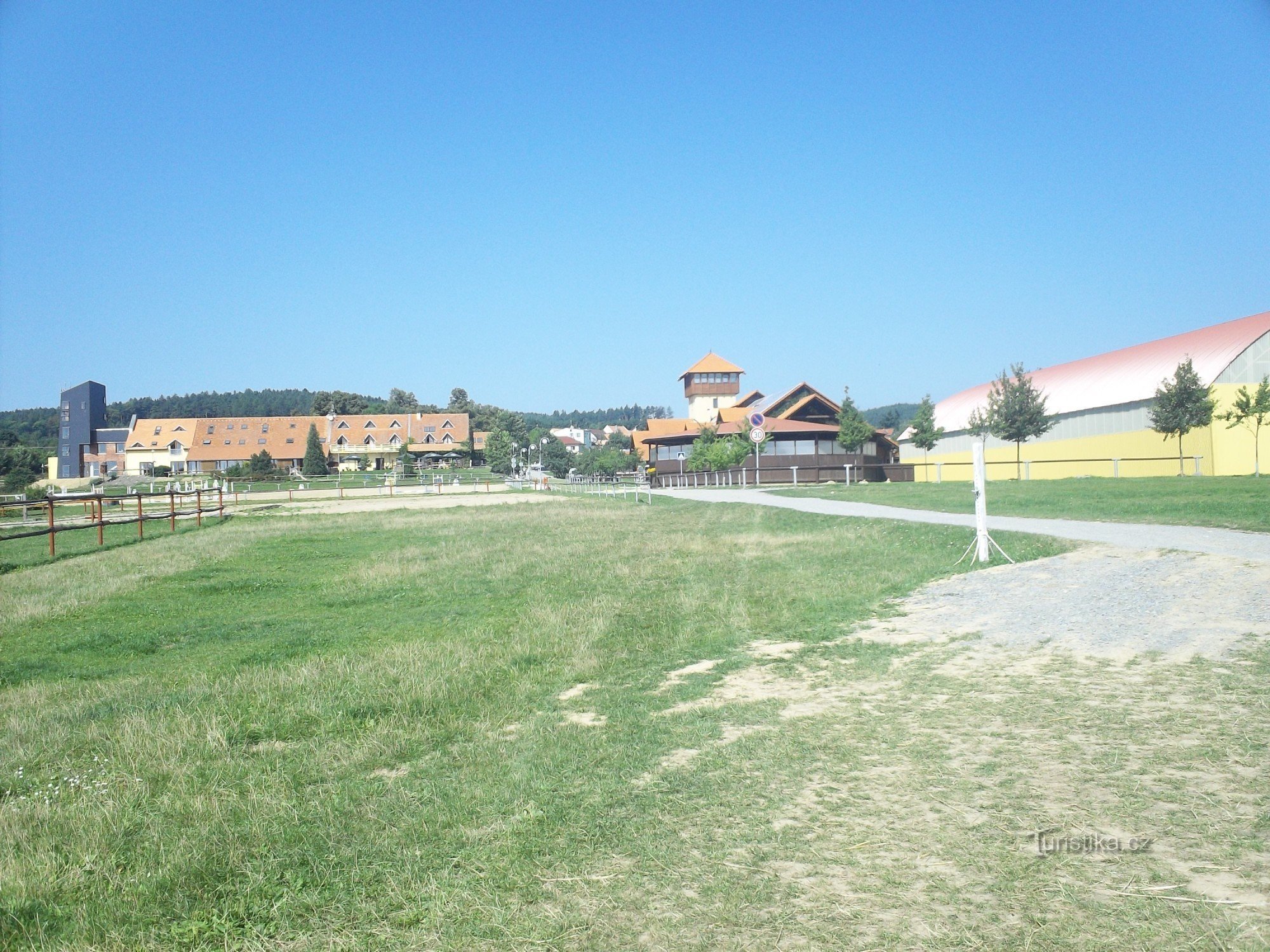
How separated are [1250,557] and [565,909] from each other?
1076 centimetres

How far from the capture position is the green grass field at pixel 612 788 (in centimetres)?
363

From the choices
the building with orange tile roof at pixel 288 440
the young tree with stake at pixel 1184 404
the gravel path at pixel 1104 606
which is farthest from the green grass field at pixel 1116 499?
the building with orange tile roof at pixel 288 440

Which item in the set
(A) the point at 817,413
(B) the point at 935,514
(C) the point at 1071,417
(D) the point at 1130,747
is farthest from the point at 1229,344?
(D) the point at 1130,747

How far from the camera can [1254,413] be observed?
4206 cm

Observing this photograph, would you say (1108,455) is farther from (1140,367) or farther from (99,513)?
(99,513)

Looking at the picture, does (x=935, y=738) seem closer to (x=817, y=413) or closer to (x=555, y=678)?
(x=555, y=678)

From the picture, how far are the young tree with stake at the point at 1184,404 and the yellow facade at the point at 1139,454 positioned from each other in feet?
5.45


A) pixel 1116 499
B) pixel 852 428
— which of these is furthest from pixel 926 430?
pixel 1116 499

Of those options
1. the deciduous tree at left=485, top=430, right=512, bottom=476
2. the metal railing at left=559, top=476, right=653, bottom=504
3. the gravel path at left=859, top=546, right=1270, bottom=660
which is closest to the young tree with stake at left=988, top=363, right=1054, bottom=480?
the metal railing at left=559, top=476, right=653, bottom=504

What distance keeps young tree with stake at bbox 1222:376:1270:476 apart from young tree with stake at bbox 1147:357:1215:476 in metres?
1.24

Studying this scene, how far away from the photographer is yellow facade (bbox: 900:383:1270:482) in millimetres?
45031

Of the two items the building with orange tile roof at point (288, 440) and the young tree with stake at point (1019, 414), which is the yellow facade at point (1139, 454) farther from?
the building with orange tile roof at point (288, 440)

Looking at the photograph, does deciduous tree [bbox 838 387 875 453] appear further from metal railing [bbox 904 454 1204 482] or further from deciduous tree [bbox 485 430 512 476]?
deciduous tree [bbox 485 430 512 476]

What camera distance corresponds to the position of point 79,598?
14195 mm
